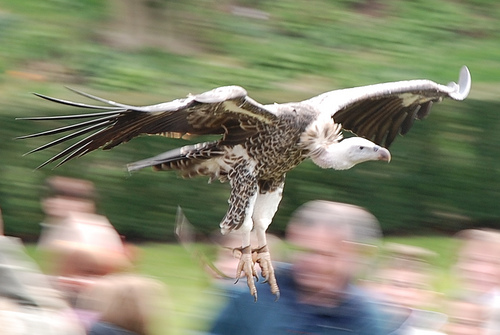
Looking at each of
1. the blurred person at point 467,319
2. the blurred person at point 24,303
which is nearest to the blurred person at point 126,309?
the blurred person at point 24,303

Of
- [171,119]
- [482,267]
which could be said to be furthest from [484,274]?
[171,119]

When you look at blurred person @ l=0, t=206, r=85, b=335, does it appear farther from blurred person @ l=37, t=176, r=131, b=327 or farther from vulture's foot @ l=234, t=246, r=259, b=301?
vulture's foot @ l=234, t=246, r=259, b=301

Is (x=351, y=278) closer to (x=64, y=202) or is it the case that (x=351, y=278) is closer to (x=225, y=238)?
(x=225, y=238)

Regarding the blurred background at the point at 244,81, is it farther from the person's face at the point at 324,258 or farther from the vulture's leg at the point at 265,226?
the person's face at the point at 324,258

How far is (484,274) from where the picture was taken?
4.03 meters

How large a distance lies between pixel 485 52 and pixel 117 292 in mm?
6580

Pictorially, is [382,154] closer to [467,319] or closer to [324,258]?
[324,258]

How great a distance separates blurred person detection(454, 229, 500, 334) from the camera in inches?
155

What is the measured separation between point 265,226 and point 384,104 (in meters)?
0.98

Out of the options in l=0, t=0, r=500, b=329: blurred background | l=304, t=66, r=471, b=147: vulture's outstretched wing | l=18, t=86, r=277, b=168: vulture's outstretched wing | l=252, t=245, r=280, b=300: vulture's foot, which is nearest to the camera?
l=18, t=86, r=277, b=168: vulture's outstretched wing

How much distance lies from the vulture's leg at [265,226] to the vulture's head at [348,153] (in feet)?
0.72

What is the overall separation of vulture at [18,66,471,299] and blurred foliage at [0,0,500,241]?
2.31 metres

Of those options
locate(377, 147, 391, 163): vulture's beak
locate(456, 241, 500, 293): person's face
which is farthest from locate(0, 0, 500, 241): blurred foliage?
locate(456, 241, 500, 293): person's face

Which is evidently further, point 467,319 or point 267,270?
point 467,319
